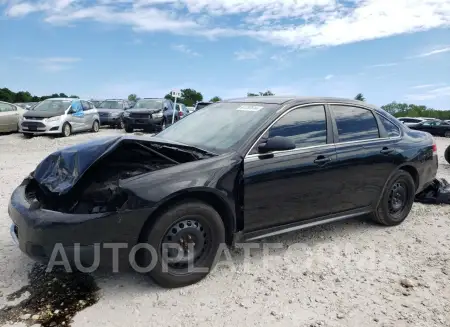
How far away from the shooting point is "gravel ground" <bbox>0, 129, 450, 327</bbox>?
121 inches

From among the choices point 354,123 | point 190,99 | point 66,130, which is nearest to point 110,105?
point 66,130

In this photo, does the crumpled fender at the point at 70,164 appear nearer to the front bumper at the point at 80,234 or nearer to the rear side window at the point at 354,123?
the front bumper at the point at 80,234

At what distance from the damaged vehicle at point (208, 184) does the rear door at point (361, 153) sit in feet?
0.05

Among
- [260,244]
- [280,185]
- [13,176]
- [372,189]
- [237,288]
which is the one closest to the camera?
[237,288]

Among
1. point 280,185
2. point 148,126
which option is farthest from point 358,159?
point 148,126

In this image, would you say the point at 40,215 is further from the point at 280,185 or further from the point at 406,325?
the point at 406,325

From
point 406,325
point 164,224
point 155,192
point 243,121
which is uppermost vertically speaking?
point 243,121

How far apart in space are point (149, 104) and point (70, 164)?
16368 millimetres

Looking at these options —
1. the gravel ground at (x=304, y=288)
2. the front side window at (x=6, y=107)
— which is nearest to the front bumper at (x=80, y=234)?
the gravel ground at (x=304, y=288)

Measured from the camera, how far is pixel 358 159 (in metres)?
4.61

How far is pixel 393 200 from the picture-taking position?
17.0 ft

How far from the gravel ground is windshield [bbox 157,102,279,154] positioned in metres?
→ 1.19

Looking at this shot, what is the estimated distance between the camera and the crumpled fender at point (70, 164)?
3322 millimetres

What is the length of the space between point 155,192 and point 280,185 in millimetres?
1280
